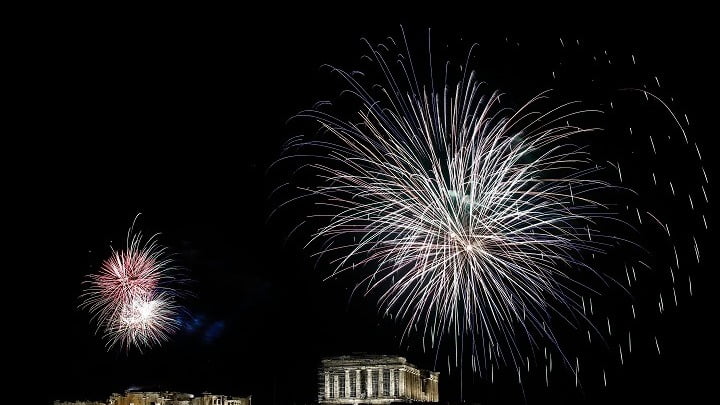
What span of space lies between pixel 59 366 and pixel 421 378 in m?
41.5

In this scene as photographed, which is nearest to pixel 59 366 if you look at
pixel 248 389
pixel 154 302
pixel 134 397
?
pixel 134 397

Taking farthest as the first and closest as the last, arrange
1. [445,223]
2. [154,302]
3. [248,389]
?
[248,389]
[154,302]
[445,223]

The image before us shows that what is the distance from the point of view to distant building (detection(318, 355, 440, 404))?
85500 mm

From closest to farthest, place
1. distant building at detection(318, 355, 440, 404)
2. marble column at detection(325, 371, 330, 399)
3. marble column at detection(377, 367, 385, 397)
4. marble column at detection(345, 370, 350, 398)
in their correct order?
distant building at detection(318, 355, 440, 404) < marble column at detection(377, 367, 385, 397) < marble column at detection(345, 370, 350, 398) < marble column at detection(325, 371, 330, 399)

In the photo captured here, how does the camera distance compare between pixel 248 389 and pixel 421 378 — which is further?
pixel 248 389

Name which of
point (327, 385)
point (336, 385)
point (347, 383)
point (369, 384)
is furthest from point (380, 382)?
point (327, 385)

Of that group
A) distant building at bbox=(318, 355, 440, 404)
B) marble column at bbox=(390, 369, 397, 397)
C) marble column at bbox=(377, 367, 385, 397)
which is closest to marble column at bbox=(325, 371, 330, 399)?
distant building at bbox=(318, 355, 440, 404)

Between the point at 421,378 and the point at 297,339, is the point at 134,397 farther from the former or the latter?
the point at 421,378

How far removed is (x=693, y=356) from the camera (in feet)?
256

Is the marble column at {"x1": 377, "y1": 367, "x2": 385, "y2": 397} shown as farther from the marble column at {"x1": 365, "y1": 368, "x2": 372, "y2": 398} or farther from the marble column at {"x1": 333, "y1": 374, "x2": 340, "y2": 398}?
the marble column at {"x1": 333, "y1": 374, "x2": 340, "y2": 398}

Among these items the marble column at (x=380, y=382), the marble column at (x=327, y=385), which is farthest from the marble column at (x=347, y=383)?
the marble column at (x=380, y=382)

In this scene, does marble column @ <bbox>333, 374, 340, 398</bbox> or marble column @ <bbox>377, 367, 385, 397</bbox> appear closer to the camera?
marble column @ <bbox>377, 367, 385, 397</bbox>

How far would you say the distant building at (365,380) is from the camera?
85500 mm

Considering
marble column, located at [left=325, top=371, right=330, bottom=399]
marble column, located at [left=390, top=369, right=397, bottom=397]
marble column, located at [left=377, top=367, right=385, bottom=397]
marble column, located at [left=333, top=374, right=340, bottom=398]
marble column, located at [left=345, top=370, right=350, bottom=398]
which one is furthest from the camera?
marble column, located at [left=325, top=371, right=330, bottom=399]
